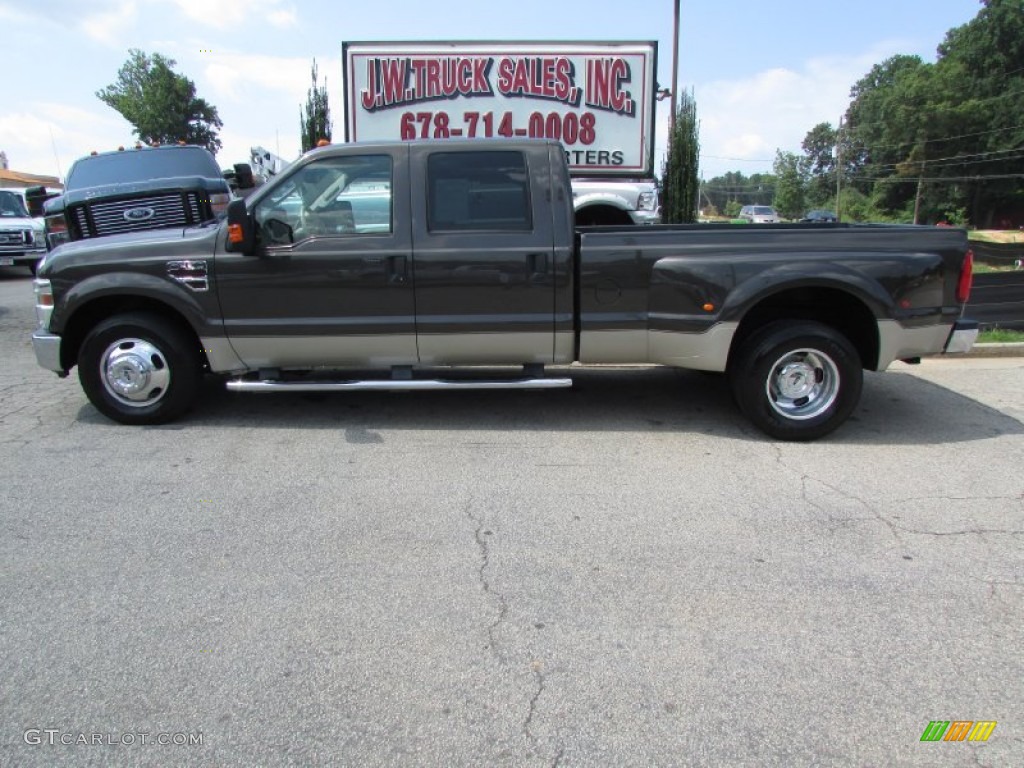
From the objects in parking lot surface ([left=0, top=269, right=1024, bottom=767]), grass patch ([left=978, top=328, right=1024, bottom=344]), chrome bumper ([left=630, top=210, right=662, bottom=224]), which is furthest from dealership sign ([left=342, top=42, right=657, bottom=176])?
parking lot surface ([left=0, top=269, right=1024, bottom=767])

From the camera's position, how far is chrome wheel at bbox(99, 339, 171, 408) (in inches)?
202

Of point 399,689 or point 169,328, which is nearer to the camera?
point 399,689

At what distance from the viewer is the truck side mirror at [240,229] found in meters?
4.73

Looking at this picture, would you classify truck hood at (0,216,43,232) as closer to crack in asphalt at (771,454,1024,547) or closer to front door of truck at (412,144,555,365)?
front door of truck at (412,144,555,365)

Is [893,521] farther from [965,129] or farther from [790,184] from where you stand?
[790,184]

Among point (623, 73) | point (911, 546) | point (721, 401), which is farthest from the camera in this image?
point (623, 73)

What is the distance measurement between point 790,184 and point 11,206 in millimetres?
100324

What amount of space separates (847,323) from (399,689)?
4254 millimetres

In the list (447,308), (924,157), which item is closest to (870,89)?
(924,157)

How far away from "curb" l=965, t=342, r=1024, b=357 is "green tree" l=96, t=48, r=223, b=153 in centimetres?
5102

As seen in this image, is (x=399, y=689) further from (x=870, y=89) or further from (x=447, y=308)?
(x=870, y=89)

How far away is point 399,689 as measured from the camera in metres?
2.48

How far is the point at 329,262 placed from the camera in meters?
4.94

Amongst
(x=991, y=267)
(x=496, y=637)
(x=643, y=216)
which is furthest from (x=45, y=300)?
(x=991, y=267)
